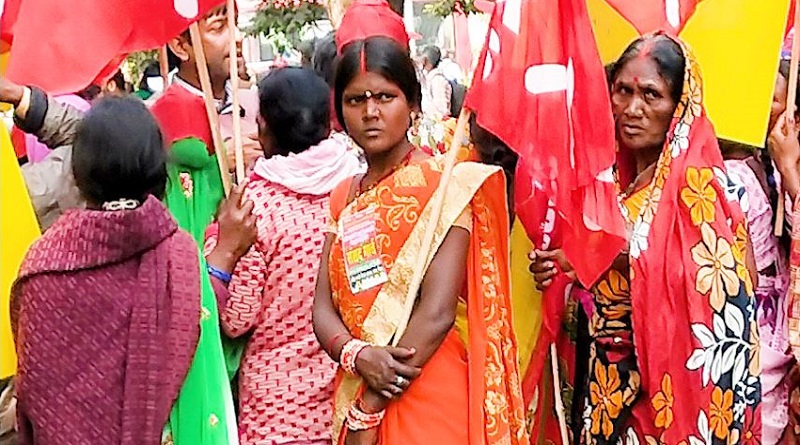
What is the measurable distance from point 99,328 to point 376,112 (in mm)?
824

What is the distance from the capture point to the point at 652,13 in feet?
12.3

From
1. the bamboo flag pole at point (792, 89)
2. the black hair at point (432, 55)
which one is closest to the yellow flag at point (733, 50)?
the bamboo flag pole at point (792, 89)

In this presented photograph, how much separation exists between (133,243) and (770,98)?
212 cm

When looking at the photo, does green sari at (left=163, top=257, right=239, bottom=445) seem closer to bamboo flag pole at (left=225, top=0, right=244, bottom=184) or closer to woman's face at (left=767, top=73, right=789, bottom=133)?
bamboo flag pole at (left=225, top=0, right=244, bottom=184)

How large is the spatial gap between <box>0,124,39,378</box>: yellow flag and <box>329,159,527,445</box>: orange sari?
0.76 m

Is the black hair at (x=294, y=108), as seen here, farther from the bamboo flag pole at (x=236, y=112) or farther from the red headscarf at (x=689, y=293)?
the red headscarf at (x=689, y=293)

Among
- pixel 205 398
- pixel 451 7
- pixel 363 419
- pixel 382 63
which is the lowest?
pixel 451 7

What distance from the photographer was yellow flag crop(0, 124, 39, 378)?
284 cm

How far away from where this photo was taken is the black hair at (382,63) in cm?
291

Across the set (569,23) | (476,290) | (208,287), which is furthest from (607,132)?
(208,287)

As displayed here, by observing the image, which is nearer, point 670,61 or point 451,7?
point 670,61

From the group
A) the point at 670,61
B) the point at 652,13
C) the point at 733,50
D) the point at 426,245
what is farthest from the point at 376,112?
the point at 733,50

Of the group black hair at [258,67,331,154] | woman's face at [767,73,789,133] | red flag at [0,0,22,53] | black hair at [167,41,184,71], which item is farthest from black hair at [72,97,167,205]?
woman's face at [767,73,789,133]

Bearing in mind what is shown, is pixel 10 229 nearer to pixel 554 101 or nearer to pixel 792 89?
pixel 554 101
